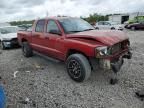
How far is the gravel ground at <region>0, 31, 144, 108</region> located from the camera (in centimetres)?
424

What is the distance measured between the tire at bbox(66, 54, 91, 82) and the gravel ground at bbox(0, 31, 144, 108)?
0.67 ft

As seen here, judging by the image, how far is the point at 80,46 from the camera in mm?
5074

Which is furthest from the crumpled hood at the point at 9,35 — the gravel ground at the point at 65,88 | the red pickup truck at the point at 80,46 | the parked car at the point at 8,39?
the red pickup truck at the point at 80,46

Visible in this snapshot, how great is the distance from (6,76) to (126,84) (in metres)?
3.80

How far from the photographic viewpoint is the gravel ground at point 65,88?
4238mm

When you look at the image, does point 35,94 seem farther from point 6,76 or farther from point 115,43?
point 115,43

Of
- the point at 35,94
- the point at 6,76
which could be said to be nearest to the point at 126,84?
the point at 35,94

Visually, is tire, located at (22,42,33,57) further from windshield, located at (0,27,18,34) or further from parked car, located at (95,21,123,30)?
parked car, located at (95,21,123,30)

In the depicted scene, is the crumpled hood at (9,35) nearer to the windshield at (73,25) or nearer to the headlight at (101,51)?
the windshield at (73,25)

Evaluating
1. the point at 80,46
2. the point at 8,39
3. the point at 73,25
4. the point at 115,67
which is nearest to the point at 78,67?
the point at 80,46

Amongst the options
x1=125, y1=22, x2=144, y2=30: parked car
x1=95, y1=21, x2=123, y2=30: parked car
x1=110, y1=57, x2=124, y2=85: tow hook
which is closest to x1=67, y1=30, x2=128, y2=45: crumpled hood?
x1=110, y1=57, x2=124, y2=85: tow hook

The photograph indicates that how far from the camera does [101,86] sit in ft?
16.7

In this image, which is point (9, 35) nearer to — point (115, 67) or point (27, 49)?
point (27, 49)

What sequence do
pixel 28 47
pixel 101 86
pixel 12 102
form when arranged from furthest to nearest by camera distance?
pixel 28 47 < pixel 101 86 < pixel 12 102
